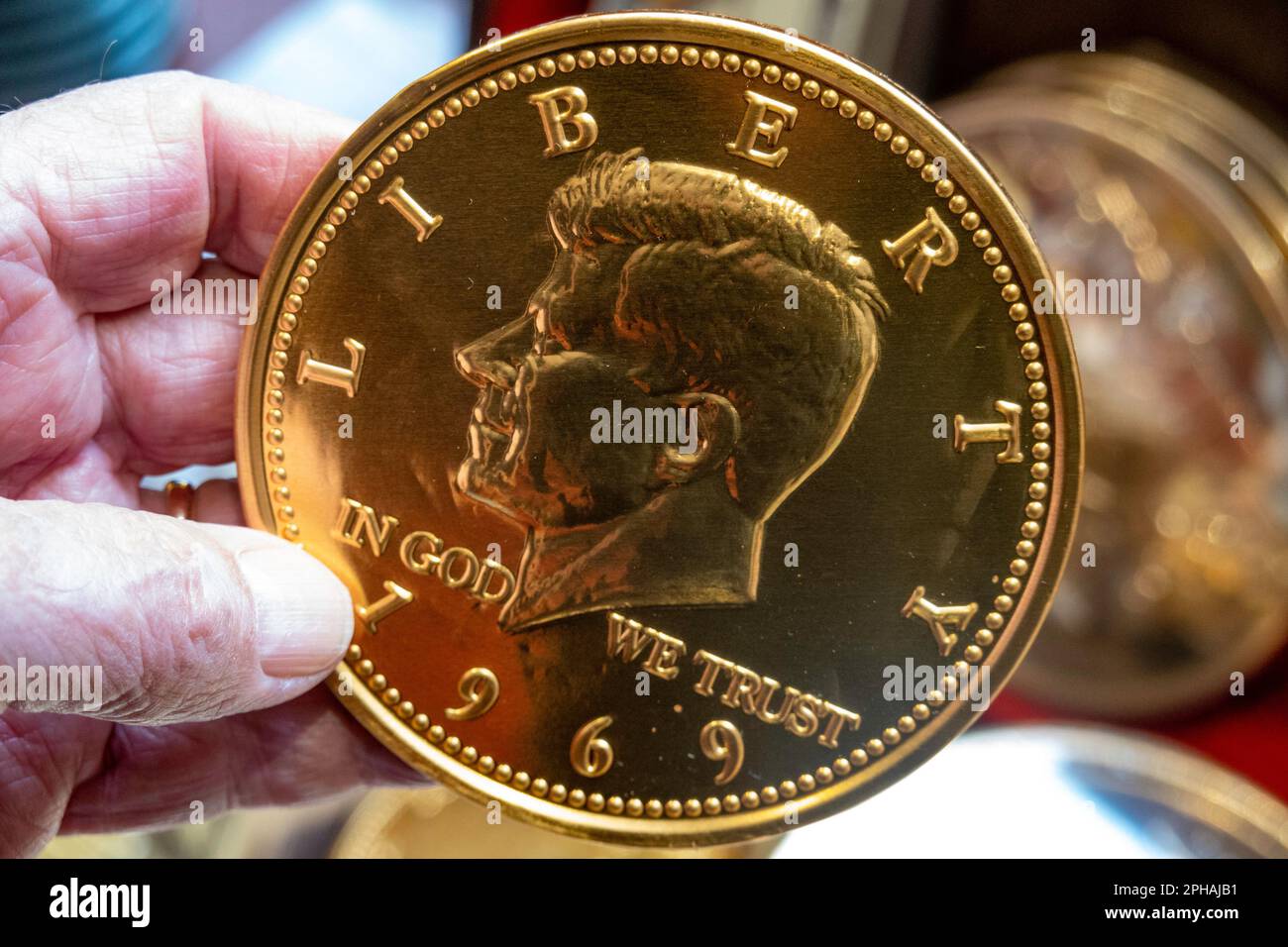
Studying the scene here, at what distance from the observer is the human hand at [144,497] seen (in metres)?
0.74

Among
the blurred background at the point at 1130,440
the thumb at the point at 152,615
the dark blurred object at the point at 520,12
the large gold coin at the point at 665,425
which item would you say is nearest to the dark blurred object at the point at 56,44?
the blurred background at the point at 1130,440

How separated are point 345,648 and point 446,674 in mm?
93

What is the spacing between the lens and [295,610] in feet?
2.72

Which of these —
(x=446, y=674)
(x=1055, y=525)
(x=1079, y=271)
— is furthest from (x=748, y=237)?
(x=1079, y=271)

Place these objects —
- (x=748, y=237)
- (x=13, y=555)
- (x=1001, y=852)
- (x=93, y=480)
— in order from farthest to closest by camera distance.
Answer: (x=1001, y=852)
(x=93, y=480)
(x=748, y=237)
(x=13, y=555)

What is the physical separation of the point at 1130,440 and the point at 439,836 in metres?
1.11

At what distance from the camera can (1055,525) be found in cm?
85

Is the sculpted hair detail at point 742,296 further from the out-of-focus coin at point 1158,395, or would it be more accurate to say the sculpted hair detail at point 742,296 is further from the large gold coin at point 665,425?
the out-of-focus coin at point 1158,395

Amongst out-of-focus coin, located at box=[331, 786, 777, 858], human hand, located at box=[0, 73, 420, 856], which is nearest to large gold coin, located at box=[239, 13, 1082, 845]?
human hand, located at box=[0, 73, 420, 856]

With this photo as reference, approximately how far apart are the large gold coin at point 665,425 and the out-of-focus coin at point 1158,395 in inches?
23.6

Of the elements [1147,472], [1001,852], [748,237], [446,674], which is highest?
[748,237]

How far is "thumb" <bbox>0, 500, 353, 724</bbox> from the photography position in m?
0.70
